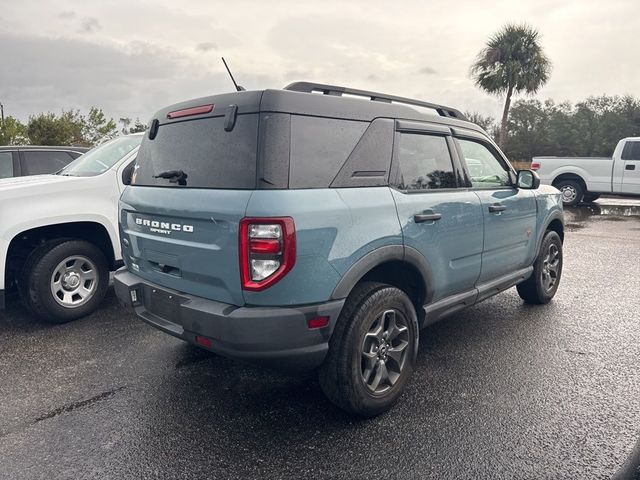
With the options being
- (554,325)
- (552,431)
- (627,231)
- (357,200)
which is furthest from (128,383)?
(627,231)

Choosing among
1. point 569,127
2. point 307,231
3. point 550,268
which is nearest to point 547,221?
point 550,268

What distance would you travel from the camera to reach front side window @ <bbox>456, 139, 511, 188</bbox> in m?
3.69

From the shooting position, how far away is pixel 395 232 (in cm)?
279

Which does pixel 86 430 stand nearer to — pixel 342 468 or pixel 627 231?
pixel 342 468

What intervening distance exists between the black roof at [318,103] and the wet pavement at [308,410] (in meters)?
1.84

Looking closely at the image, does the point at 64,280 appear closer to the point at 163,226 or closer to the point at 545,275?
the point at 163,226

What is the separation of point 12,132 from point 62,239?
95.9 feet

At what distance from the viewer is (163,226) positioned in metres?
2.78

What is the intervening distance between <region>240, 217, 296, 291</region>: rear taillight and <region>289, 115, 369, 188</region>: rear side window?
0.88ft

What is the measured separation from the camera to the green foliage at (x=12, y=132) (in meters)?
26.9

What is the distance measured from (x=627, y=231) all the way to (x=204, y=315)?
1025 centimetres

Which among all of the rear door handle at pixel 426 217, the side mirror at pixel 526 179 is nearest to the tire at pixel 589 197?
the side mirror at pixel 526 179

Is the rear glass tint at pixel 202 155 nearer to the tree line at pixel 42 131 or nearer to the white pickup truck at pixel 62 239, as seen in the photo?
the white pickup truck at pixel 62 239

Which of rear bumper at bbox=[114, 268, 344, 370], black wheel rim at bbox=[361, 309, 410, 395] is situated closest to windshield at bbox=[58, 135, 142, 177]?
rear bumper at bbox=[114, 268, 344, 370]
